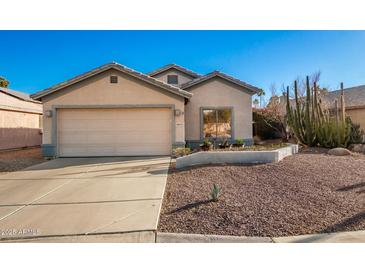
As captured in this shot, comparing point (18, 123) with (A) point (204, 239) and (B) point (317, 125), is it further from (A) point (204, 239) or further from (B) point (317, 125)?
(B) point (317, 125)

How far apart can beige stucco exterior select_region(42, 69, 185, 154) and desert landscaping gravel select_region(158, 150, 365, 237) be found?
14.8 feet

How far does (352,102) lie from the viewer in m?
18.6

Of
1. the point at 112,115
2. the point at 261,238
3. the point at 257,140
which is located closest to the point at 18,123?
the point at 112,115

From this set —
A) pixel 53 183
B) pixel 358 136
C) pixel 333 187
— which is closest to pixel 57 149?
pixel 53 183

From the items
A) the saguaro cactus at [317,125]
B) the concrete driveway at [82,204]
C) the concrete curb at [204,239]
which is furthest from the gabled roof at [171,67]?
the concrete curb at [204,239]

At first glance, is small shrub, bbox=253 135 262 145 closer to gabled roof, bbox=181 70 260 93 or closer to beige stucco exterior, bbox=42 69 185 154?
gabled roof, bbox=181 70 260 93

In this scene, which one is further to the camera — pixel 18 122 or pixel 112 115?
pixel 18 122

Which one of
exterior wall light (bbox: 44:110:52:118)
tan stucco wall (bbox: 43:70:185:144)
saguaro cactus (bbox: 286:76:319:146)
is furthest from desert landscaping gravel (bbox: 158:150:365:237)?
exterior wall light (bbox: 44:110:52:118)

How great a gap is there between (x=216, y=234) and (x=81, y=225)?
7.49ft

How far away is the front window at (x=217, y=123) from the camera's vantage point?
13.6m

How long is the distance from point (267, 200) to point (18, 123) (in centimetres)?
1749
